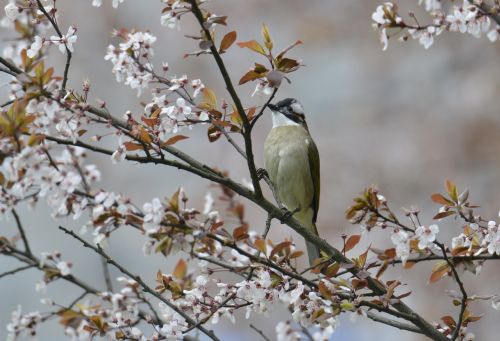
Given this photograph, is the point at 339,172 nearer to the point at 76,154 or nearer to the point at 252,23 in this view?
the point at 252,23

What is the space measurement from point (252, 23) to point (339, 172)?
231 cm

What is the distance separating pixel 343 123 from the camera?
841 cm

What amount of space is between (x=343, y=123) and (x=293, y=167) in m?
4.19

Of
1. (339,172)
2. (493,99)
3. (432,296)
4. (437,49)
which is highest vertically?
(437,49)

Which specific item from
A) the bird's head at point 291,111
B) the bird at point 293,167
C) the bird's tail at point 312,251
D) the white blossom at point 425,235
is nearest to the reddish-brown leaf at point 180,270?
the white blossom at point 425,235

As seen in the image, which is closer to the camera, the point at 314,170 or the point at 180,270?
the point at 180,270

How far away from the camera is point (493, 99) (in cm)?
776

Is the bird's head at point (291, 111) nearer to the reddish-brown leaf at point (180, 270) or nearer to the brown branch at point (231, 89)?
the brown branch at point (231, 89)

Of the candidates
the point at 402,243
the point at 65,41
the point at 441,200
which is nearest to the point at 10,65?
the point at 65,41

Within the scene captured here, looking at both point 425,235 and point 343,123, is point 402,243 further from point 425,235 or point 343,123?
point 343,123

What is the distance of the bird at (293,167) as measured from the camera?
430 centimetres

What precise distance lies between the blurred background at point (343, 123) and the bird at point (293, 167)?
2597mm

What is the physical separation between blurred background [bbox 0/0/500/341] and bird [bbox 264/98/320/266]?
8.52ft

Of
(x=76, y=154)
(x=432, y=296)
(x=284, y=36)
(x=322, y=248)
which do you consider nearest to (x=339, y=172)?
(x=432, y=296)
